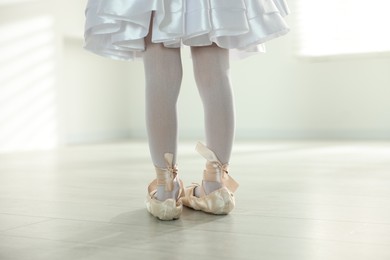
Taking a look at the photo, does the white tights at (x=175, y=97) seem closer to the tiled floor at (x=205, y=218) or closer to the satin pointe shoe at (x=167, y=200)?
the satin pointe shoe at (x=167, y=200)

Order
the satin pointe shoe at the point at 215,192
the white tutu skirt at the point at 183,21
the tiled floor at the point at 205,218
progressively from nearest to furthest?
the tiled floor at the point at 205,218
the white tutu skirt at the point at 183,21
the satin pointe shoe at the point at 215,192

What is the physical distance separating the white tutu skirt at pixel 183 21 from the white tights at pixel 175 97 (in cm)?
4

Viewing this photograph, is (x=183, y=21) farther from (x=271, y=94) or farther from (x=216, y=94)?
(x=271, y=94)

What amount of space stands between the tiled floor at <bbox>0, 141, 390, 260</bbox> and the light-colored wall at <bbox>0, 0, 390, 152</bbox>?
237 cm

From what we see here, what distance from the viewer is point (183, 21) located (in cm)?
126

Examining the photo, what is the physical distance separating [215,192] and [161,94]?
0.87ft

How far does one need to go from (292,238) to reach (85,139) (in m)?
4.33

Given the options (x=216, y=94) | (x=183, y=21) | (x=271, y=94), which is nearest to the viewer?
(x=183, y=21)

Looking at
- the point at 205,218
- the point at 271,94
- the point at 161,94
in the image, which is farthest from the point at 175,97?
the point at 271,94

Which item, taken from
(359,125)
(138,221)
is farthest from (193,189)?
(359,125)

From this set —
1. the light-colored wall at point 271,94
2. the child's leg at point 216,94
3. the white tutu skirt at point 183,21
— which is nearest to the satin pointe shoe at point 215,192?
the child's leg at point 216,94

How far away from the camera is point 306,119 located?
16.4ft

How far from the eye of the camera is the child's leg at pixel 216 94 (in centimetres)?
137

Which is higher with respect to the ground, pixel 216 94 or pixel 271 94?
pixel 216 94
